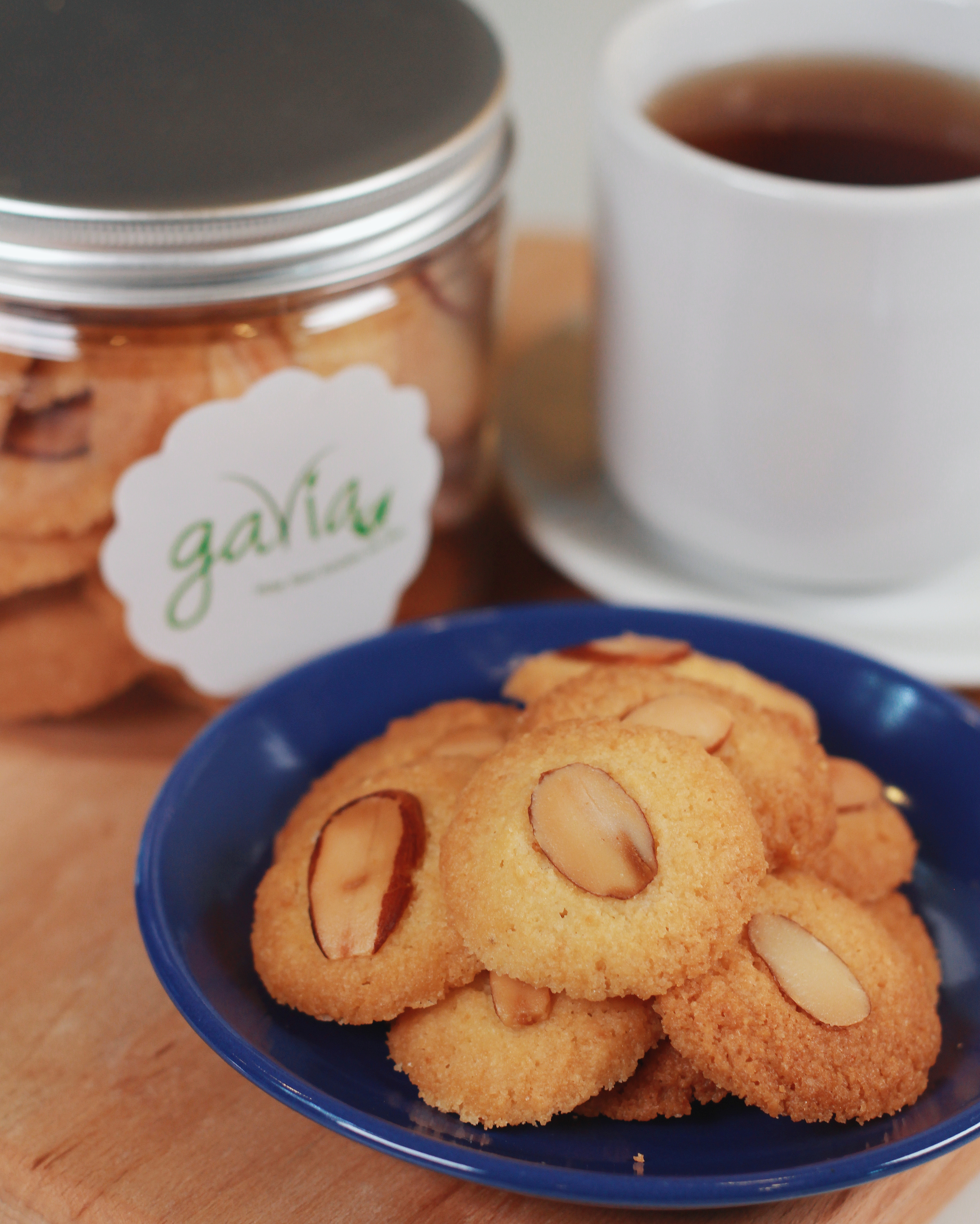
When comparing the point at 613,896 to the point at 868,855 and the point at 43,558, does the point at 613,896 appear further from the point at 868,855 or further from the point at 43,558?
the point at 43,558

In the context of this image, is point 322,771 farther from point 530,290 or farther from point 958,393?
point 530,290

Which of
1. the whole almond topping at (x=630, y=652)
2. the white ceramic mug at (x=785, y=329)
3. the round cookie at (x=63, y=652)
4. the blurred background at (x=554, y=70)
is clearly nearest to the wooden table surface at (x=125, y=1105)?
the round cookie at (x=63, y=652)

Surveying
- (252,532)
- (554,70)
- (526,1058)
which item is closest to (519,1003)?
(526,1058)

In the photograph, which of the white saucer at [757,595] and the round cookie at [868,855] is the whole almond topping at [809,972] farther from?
the white saucer at [757,595]

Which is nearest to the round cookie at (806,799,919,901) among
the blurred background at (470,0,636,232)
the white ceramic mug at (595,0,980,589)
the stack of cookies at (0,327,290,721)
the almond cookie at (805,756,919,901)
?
the almond cookie at (805,756,919,901)

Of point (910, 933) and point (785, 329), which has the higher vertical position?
point (785, 329)

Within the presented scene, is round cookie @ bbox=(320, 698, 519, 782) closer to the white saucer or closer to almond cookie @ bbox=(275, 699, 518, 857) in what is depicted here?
almond cookie @ bbox=(275, 699, 518, 857)

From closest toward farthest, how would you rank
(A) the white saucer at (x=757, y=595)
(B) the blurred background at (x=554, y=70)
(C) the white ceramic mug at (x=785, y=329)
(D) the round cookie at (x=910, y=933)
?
(D) the round cookie at (x=910, y=933)
(C) the white ceramic mug at (x=785, y=329)
(A) the white saucer at (x=757, y=595)
(B) the blurred background at (x=554, y=70)
